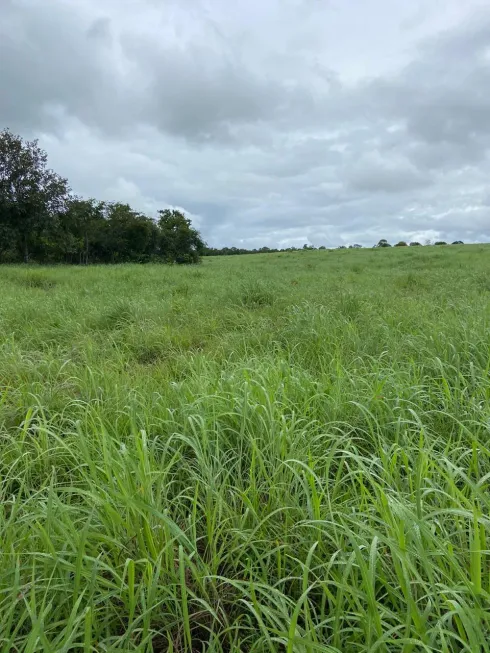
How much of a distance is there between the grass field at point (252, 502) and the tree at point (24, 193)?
23.1 metres

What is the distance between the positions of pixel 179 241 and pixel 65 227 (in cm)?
1112

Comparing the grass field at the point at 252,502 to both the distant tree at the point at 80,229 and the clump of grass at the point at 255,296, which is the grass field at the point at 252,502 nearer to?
the clump of grass at the point at 255,296

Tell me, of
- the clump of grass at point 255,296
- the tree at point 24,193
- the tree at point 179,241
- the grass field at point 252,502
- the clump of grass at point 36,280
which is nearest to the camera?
the grass field at point 252,502

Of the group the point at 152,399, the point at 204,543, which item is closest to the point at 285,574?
the point at 204,543

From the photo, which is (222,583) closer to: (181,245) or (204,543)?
(204,543)

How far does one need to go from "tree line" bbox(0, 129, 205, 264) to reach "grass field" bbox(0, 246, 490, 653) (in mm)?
23329

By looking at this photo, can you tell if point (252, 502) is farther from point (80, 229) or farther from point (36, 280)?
Result: point (80, 229)

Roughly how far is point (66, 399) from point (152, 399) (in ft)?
2.09

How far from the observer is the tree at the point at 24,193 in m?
22.9

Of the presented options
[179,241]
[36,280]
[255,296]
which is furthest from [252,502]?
[179,241]

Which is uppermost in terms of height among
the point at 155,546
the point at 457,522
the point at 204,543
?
the point at 457,522

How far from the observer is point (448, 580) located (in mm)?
1162

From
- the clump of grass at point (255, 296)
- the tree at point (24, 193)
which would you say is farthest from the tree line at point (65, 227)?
the clump of grass at point (255, 296)

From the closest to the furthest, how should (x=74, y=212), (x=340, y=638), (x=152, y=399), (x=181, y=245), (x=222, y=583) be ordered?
1. (x=340, y=638)
2. (x=222, y=583)
3. (x=152, y=399)
4. (x=74, y=212)
5. (x=181, y=245)
